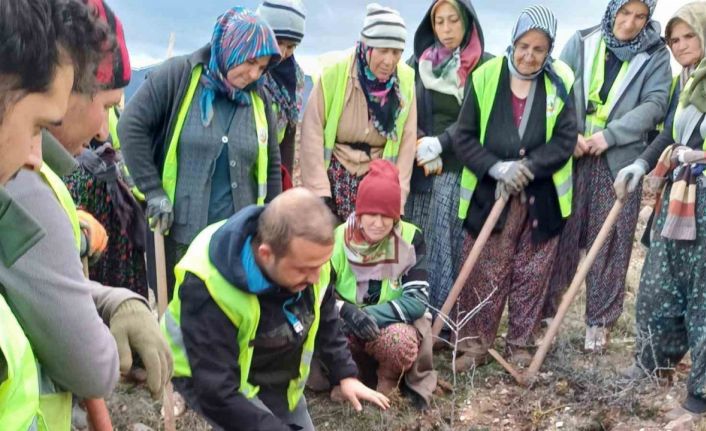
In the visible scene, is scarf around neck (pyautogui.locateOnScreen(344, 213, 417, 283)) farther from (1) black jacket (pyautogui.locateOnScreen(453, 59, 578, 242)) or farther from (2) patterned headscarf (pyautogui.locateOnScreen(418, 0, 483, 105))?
(2) patterned headscarf (pyautogui.locateOnScreen(418, 0, 483, 105))

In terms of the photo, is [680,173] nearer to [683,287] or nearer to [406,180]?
[683,287]

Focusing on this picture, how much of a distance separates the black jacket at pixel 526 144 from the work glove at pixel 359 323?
111 cm

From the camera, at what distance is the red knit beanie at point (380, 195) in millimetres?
3490

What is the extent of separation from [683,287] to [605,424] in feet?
2.62

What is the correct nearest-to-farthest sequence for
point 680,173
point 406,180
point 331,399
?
1. point 680,173
2. point 331,399
3. point 406,180

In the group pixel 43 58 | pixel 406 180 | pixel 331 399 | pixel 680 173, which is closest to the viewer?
pixel 43 58

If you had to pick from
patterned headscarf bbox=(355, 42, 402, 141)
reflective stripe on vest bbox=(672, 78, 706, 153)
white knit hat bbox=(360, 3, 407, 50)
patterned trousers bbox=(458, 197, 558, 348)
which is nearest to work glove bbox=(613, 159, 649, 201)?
reflective stripe on vest bbox=(672, 78, 706, 153)

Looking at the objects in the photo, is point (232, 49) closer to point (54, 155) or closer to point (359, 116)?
point (359, 116)

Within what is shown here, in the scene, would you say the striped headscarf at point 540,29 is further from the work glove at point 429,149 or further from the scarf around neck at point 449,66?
the work glove at point 429,149

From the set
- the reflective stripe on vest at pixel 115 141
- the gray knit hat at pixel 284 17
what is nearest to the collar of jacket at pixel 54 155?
the reflective stripe on vest at pixel 115 141

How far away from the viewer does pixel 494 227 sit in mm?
4242

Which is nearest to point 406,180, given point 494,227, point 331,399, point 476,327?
point 494,227

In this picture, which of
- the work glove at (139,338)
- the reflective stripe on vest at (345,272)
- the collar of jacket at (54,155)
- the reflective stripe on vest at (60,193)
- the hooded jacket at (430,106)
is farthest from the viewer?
the hooded jacket at (430,106)

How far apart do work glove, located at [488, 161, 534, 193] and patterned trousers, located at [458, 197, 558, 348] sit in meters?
0.18
